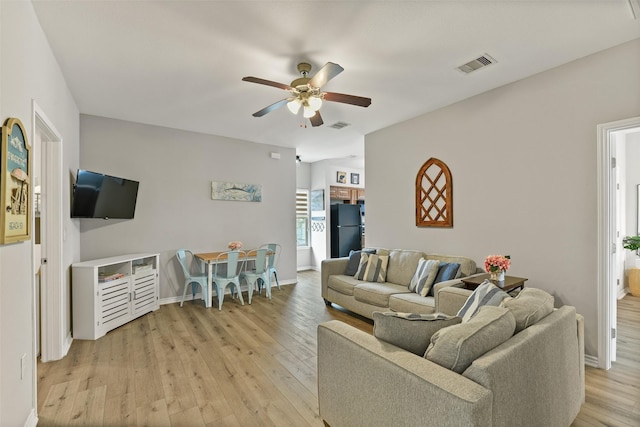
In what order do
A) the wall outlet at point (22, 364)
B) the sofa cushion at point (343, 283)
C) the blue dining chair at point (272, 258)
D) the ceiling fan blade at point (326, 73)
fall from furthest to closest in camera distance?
the blue dining chair at point (272, 258) < the sofa cushion at point (343, 283) < the ceiling fan blade at point (326, 73) < the wall outlet at point (22, 364)

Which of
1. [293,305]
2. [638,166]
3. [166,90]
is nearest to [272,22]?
[166,90]

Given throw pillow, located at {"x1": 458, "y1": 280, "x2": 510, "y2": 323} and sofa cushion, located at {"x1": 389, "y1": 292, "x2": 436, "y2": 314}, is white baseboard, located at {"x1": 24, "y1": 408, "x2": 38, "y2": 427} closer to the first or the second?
throw pillow, located at {"x1": 458, "y1": 280, "x2": 510, "y2": 323}

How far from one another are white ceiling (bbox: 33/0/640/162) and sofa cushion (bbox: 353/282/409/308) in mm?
2265

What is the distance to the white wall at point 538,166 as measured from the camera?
270 cm

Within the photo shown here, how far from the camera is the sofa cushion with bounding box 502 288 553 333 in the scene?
5.35ft

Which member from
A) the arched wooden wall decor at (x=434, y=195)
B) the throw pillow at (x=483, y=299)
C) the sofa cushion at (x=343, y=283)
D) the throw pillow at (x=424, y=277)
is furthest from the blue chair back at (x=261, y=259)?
the throw pillow at (x=483, y=299)

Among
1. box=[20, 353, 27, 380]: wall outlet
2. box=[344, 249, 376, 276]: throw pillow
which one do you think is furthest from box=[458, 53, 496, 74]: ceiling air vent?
box=[20, 353, 27, 380]: wall outlet

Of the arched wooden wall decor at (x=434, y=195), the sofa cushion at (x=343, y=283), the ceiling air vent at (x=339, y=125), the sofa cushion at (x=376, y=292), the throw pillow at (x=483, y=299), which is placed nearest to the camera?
the throw pillow at (x=483, y=299)

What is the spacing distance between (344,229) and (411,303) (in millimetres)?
4021

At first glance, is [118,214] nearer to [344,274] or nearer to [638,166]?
[344,274]

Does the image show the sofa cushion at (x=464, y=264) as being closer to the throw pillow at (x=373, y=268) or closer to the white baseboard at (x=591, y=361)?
the throw pillow at (x=373, y=268)

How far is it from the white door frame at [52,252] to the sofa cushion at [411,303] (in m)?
3.31

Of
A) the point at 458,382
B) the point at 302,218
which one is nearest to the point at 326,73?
the point at 458,382

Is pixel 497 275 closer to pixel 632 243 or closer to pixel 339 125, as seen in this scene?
pixel 339 125
